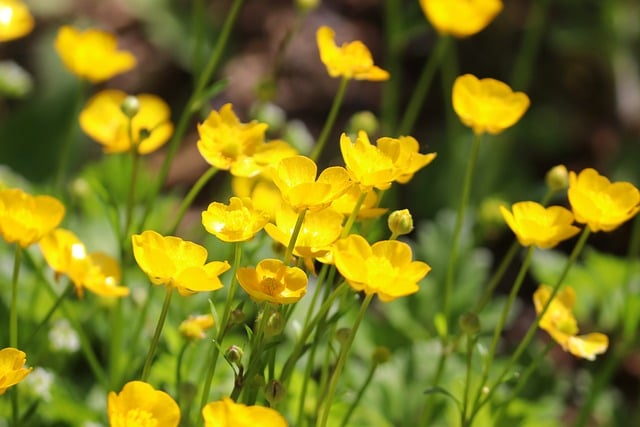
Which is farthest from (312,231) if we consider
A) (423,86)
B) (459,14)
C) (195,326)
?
(423,86)

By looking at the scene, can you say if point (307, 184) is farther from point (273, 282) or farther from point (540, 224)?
point (540, 224)

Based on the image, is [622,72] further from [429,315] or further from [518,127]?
[429,315]

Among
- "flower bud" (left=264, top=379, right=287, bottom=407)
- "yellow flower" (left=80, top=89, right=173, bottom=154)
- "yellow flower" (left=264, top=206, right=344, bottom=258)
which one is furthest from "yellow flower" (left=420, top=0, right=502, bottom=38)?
"flower bud" (left=264, top=379, right=287, bottom=407)

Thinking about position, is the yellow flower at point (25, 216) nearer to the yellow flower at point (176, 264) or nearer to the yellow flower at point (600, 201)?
the yellow flower at point (176, 264)

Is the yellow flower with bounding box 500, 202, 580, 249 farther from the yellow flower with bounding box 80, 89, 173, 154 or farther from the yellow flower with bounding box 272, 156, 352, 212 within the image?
the yellow flower with bounding box 80, 89, 173, 154

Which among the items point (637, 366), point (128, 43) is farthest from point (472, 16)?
point (128, 43)

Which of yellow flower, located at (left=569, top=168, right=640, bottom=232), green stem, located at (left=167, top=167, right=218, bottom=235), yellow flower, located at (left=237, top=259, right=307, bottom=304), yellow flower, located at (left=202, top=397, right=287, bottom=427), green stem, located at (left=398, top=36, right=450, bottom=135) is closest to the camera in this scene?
yellow flower, located at (left=202, top=397, right=287, bottom=427)

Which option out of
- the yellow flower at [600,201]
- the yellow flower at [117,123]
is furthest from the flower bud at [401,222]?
the yellow flower at [117,123]
